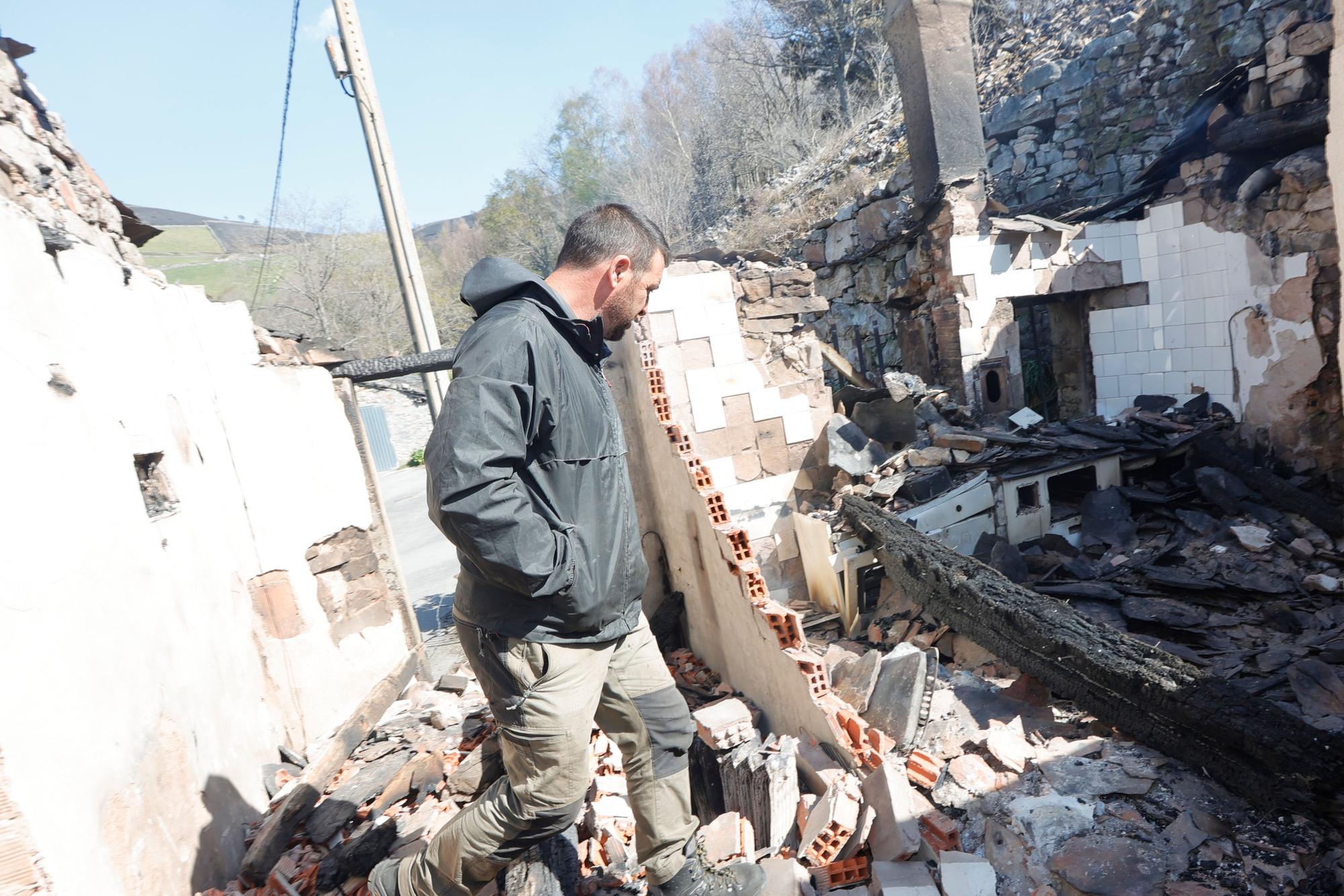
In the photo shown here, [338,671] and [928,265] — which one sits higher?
[928,265]


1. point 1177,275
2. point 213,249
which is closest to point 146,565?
point 1177,275

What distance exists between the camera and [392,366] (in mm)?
5492

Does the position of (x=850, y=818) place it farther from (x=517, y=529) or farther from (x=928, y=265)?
(x=928, y=265)

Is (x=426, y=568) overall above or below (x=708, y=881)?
below

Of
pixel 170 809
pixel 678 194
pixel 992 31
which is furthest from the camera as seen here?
pixel 678 194

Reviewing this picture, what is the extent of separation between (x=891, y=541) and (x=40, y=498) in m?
4.80

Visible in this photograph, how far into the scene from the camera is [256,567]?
13.1 feet

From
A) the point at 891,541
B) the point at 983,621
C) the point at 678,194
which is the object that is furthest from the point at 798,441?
the point at 678,194

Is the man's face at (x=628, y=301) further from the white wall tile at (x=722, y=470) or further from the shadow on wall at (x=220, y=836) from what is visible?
the white wall tile at (x=722, y=470)

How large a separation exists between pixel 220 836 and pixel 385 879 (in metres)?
1.17

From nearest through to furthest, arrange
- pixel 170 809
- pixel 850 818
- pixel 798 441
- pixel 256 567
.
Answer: pixel 170 809, pixel 850 818, pixel 256 567, pixel 798 441

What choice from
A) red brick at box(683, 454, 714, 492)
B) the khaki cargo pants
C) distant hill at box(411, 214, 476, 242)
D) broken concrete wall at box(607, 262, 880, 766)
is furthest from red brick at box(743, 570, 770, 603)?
distant hill at box(411, 214, 476, 242)

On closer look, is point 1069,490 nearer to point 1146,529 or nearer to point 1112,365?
point 1146,529

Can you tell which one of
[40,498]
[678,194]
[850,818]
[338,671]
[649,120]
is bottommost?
[850,818]
